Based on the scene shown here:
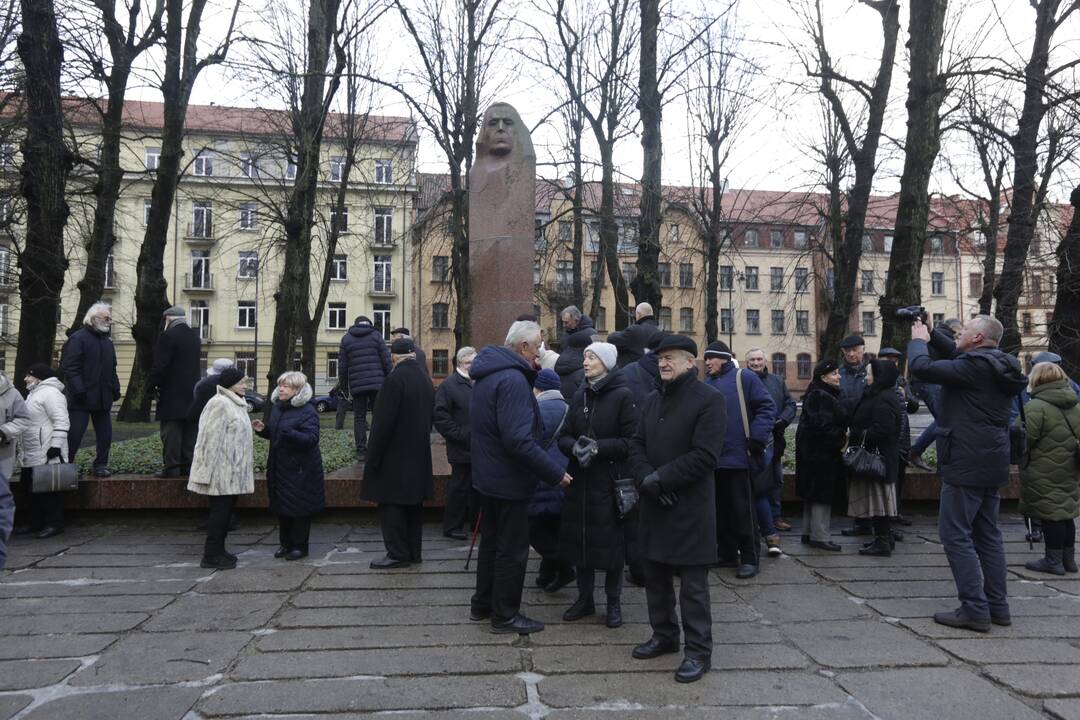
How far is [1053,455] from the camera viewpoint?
6.47 metres

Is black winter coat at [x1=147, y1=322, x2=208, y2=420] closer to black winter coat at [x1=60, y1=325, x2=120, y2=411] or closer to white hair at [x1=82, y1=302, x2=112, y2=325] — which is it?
black winter coat at [x1=60, y1=325, x2=120, y2=411]

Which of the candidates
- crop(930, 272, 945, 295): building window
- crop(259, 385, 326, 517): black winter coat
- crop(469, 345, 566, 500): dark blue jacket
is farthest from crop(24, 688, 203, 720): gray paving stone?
crop(930, 272, 945, 295): building window

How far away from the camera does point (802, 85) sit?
1382cm

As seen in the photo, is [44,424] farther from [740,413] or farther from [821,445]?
[821,445]

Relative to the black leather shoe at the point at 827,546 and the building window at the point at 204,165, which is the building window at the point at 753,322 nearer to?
the building window at the point at 204,165

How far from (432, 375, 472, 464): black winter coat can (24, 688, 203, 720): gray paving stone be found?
373cm

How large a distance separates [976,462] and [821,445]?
2199 millimetres

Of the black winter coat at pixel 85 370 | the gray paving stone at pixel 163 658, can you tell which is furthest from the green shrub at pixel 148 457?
the gray paving stone at pixel 163 658

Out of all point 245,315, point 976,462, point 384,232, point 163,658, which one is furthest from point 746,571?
point 245,315

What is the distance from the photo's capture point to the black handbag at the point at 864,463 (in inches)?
277

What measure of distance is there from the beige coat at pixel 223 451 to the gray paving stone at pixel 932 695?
4896 millimetres

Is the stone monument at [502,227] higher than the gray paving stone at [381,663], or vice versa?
the stone monument at [502,227]

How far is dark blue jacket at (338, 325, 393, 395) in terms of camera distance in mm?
9953

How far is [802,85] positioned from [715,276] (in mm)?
13440
